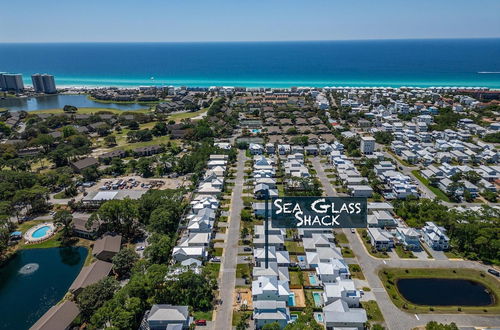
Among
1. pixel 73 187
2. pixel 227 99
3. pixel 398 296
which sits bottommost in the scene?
pixel 398 296

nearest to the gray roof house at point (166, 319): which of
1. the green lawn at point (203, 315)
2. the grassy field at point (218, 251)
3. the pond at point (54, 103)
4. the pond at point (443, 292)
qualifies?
the green lawn at point (203, 315)

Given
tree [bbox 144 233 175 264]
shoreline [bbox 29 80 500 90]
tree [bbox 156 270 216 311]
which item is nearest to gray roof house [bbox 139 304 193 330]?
tree [bbox 156 270 216 311]

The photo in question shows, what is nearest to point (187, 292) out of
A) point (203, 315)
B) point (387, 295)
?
point (203, 315)

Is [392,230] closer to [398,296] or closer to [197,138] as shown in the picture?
[398,296]

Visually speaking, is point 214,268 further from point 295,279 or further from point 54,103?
point 54,103

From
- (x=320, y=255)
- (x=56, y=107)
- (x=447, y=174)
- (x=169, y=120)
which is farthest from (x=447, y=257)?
(x=56, y=107)

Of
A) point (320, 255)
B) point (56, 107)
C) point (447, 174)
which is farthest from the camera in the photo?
point (56, 107)

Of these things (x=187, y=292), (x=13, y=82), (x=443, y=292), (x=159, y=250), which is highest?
(x=13, y=82)

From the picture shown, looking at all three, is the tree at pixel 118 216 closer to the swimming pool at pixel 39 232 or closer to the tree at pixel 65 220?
the tree at pixel 65 220
